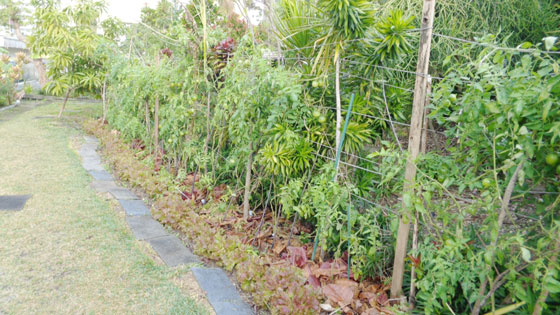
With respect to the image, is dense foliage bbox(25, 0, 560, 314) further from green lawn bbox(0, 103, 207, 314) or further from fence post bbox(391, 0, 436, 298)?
green lawn bbox(0, 103, 207, 314)

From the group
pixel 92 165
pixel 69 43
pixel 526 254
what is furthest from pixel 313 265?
pixel 69 43

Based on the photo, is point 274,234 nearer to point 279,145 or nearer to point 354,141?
point 279,145

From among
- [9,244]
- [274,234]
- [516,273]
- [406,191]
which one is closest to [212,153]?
[274,234]

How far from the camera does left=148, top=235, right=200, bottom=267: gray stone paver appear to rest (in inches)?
117

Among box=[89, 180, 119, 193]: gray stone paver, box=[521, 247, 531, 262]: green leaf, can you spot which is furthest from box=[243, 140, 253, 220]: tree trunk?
box=[521, 247, 531, 262]: green leaf

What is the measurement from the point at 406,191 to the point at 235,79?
187 centimetres

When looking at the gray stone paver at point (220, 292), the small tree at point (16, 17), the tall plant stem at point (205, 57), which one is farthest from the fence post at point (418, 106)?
the small tree at point (16, 17)

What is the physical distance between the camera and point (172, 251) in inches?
123

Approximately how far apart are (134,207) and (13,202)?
119cm

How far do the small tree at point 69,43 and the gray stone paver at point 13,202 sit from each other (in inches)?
192

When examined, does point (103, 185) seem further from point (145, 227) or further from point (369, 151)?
point (369, 151)

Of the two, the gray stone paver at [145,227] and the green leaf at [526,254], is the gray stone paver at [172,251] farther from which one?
the green leaf at [526,254]

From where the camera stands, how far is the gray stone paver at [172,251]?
2967 millimetres

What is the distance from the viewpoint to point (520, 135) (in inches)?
61.1
